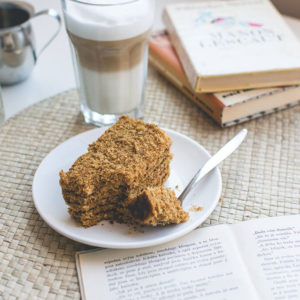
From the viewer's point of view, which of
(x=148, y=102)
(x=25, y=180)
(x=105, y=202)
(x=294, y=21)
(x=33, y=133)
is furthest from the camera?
(x=294, y=21)

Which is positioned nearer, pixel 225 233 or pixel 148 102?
pixel 225 233

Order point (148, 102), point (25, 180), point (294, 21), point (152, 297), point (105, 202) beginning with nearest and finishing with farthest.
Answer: point (152, 297) → point (105, 202) → point (25, 180) → point (148, 102) → point (294, 21)

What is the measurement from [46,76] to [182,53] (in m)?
0.50

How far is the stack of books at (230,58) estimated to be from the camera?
1.19 metres

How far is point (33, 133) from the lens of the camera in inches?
46.4

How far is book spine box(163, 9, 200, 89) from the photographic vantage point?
1.20m

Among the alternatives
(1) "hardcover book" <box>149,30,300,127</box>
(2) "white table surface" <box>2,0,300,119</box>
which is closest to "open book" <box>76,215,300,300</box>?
(1) "hardcover book" <box>149,30,300,127</box>

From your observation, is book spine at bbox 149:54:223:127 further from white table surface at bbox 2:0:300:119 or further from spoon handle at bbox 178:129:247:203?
white table surface at bbox 2:0:300:119

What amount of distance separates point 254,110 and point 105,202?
61 centimetres

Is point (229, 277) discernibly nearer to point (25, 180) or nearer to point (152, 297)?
point (152, 297)

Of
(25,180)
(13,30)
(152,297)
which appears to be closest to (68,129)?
(25,180)

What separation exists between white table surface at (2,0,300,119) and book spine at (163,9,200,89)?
210mm

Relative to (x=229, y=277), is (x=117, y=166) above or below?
above

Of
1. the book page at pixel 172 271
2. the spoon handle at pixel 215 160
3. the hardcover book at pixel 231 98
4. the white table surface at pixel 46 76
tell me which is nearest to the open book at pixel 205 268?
the book page at pixel 172 271
